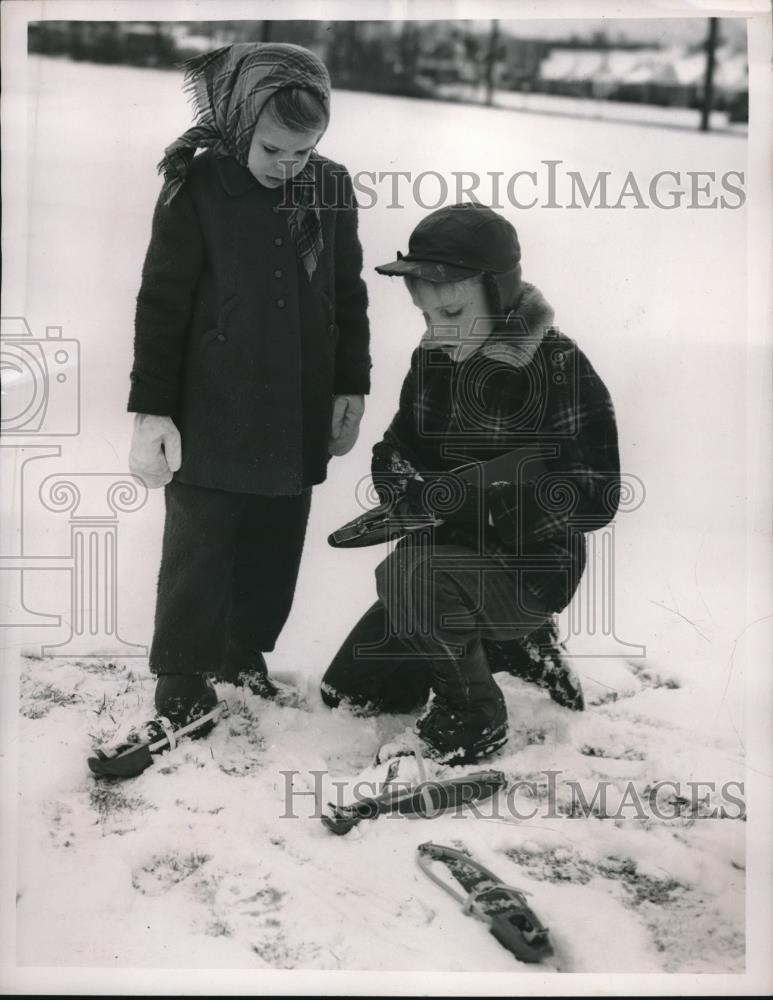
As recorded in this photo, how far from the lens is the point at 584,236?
5.41 feet

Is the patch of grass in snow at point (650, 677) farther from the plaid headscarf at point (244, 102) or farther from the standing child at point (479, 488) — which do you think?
the plaid headscarf at point (244, 102)

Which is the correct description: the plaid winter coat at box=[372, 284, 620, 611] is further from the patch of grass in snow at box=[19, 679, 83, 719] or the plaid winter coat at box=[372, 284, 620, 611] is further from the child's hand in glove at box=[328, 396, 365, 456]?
the patch of grass in snow at box=[19, 679, 83, 719]

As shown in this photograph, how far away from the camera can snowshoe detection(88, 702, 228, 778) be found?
164 cm

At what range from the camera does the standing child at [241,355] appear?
1.57 m

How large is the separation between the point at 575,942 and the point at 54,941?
32.4 inches

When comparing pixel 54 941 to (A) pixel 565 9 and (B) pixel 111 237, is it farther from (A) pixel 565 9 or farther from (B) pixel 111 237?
(A) pixel 565 9

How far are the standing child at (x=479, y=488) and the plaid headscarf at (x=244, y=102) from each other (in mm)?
150

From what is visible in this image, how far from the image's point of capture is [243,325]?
5.20 feet

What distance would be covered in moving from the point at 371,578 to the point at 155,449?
1.33 feet

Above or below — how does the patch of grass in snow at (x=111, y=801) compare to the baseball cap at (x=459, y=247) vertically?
below

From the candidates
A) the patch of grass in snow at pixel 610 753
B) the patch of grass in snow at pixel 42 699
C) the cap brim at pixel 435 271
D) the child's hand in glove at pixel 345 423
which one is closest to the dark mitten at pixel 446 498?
the child's hand in glove at pixel 345 423

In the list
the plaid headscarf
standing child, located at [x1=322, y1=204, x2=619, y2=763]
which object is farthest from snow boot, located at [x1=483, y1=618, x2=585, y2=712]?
the plaid headscarf

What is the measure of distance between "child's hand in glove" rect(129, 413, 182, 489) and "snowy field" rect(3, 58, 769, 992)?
45 mm

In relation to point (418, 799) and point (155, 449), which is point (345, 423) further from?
point (418, 799)
